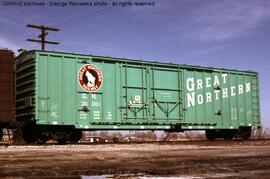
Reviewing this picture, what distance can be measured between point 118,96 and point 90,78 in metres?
1.64

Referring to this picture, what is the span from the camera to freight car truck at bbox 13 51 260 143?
56.5ft

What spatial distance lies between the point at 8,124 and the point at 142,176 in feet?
40.7

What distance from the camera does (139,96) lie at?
19.6 meters

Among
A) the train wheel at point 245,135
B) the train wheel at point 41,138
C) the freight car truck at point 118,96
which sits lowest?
the train wheel at point 245,135

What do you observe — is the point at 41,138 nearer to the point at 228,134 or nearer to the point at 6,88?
the point at 6,88

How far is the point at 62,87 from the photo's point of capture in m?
17.6

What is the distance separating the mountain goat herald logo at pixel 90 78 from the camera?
18047 mm

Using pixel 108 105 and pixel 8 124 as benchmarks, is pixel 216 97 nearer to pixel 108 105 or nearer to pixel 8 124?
pixel 108 105

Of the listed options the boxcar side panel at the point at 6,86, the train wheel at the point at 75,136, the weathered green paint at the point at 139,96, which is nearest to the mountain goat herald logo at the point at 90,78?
the weathered green paint at the point at 139,96

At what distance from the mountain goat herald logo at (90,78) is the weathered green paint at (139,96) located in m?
0.16

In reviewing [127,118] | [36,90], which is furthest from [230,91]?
[36,90]

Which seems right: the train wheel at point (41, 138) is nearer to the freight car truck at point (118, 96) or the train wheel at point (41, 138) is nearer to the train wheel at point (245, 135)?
the freight car truck at point (118, 96)

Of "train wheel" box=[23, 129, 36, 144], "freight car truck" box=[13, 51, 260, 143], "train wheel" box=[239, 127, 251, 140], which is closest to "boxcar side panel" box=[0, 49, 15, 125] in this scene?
"freight car truck" box=[13, 51, 260, 143]

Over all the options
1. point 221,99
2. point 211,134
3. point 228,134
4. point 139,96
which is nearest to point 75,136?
point 139,96
